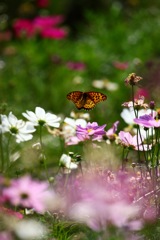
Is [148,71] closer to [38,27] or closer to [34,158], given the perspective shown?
[38,27]

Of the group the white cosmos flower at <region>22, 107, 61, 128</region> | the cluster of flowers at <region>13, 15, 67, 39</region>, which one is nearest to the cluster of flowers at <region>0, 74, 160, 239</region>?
the white cosmos flower at <region>22, 107, 61, 128</region>

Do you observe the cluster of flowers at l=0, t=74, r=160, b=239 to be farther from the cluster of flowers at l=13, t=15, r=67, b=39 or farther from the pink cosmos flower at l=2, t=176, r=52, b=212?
the cluster of flowers at l=13, t=15, r=67, b=39

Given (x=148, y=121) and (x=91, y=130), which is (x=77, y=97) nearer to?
(x=91, y=130)

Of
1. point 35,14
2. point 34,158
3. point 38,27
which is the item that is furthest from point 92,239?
point 35,14

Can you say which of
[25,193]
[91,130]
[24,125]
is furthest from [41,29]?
[25,193]

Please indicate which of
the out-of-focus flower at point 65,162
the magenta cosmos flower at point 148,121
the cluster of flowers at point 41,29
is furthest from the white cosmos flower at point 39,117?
the cluster of flowers at point 41,29

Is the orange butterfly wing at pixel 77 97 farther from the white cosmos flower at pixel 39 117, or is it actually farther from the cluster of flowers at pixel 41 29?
the cluster of flowers at pixel 41 29
